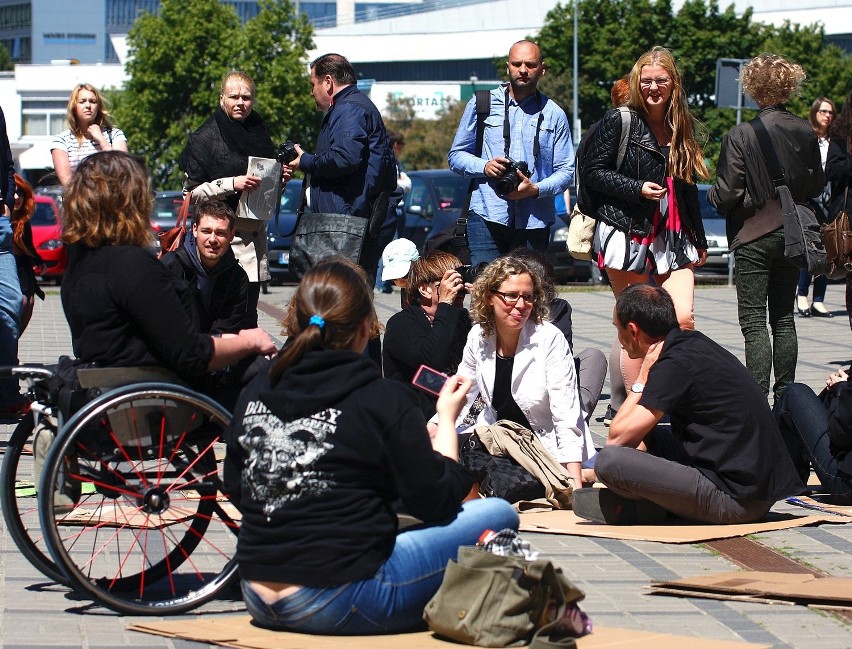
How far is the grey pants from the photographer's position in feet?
20.5

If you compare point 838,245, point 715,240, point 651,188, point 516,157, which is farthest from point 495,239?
point 715,240

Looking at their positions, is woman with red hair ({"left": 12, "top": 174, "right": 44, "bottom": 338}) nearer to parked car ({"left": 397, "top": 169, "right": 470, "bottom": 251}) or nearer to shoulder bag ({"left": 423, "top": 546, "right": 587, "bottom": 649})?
shoulder bag ({"left": 423, "top": 546, "right": 587, "bottom": 649})

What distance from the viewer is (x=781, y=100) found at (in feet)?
28.3

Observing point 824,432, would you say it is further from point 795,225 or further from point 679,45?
point 679,45

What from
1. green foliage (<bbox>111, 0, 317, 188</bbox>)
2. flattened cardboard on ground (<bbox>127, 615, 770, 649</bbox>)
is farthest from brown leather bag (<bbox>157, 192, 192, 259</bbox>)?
green foliage (<bbox>111, 0, 317, 188</bbox>)

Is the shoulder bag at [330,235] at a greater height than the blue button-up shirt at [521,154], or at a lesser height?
lesser

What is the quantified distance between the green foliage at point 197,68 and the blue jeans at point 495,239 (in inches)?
2138

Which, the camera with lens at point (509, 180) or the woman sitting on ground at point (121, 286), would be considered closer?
the woman sitting on ground at point (121, 286)

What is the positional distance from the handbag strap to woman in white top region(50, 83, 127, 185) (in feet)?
12.6

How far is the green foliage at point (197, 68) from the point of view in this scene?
6247 centimetres

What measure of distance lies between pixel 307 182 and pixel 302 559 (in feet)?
15.7

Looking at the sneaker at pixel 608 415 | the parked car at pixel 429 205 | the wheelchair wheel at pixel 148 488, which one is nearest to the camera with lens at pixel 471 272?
the sneaker at pixel 608 415

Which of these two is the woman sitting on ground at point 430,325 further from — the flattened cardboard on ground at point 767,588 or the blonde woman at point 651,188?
the flattened cardboard on ground at point 767,588

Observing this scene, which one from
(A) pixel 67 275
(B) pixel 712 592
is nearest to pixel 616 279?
(B) pixel 712 592
